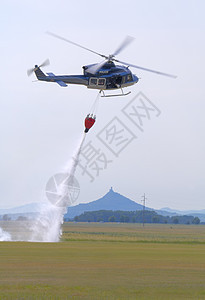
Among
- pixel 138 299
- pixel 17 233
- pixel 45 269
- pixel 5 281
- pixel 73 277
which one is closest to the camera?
pixel 138 299

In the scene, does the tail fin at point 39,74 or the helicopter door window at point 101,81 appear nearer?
the helicopter door window at point 101,81

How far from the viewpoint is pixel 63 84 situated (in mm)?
67000

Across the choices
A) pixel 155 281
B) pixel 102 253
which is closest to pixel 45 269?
pixel 155 281

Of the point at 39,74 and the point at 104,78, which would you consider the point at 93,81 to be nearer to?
the point at 104,78

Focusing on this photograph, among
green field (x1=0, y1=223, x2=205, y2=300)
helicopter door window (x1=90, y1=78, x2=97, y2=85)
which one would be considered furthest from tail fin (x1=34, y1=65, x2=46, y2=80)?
green field (x1=0, y1=223, x2=205, y2=300)

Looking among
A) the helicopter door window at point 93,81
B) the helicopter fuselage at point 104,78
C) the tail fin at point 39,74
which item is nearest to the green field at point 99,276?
the helicopter fuselage at point 104,78

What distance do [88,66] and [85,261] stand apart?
21.6m

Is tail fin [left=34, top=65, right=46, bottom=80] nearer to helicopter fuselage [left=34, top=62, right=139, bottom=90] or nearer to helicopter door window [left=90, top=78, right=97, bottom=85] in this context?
helicopter fuselage [left=34, top=62, right=139, bottom=90]

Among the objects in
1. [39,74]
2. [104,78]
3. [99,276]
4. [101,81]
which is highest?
[39,74]

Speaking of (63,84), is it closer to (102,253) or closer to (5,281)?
(102,253)

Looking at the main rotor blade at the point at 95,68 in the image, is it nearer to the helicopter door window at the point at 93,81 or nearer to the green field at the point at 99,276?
the helicopter door window at the point at 93,81

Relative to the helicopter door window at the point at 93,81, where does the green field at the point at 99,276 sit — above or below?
below

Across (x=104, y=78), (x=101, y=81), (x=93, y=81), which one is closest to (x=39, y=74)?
(x=93, y=81)

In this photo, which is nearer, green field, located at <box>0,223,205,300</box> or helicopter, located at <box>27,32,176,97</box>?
green field, located at <box>0,223,205,300</box>
